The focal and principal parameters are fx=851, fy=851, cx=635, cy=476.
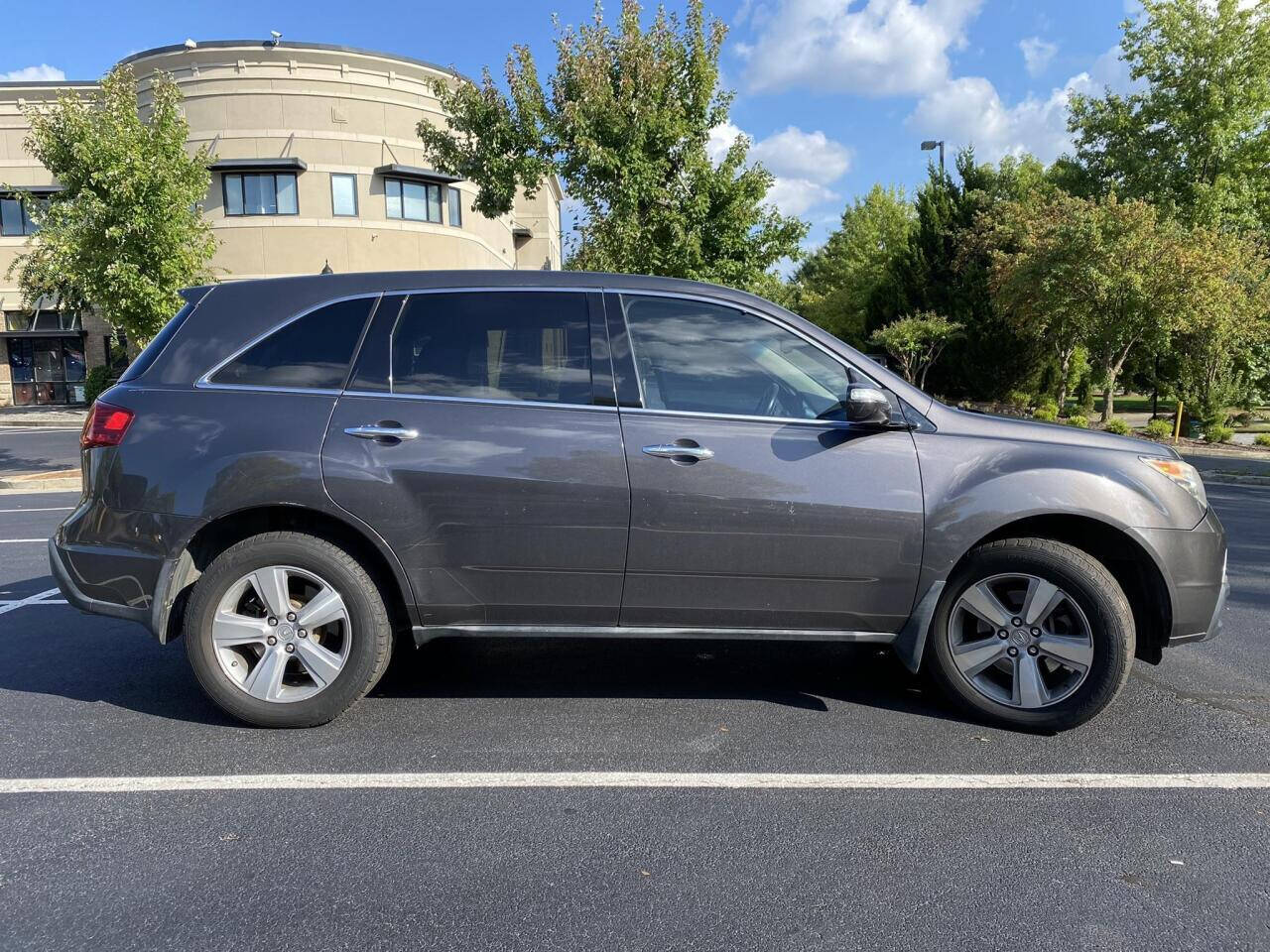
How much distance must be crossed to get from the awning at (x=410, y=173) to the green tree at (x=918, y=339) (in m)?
17.3

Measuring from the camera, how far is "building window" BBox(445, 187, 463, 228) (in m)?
35.2

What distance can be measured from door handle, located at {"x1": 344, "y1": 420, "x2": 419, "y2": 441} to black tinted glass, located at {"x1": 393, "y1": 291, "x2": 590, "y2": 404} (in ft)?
0.62

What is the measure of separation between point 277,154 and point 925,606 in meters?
34.2

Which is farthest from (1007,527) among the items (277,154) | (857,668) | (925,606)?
(277,154)

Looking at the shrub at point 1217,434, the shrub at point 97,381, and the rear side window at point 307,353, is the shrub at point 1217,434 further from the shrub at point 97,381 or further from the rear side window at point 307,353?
the shrub at point 97,381

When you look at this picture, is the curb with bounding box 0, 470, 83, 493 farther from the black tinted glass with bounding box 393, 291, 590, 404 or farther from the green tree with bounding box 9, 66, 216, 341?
the black tinted glass with bounding box 393, 291, 590, 404

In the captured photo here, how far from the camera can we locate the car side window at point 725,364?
364cm

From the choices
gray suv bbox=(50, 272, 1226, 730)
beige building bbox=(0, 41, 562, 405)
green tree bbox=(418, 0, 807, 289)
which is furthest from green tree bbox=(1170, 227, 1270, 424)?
beige building bbox=(0, 41, 562, 405)

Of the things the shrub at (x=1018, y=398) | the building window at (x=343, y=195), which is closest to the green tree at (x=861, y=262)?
the shrub at (x=1018, y=398)

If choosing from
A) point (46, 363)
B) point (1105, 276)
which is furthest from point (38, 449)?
point (1105, 276)

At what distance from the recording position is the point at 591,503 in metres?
3.51

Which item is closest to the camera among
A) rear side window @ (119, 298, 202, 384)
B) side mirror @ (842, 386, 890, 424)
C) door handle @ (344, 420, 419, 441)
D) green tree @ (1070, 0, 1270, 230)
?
side mirror @ (842, 386, 890, 424)

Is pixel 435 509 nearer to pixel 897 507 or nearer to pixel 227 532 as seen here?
pixel 227 532

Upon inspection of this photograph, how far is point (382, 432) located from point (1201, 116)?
31165 mm
